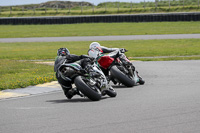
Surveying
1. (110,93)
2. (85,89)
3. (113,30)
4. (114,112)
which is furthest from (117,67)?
(113,30)

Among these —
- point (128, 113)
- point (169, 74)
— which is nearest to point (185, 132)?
point (128, 113)

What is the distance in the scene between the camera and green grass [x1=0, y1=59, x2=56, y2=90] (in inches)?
487

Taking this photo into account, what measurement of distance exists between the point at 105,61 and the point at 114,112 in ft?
12.6

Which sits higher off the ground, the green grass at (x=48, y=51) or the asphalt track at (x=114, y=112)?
the asphalt track at (x=114, y=112)

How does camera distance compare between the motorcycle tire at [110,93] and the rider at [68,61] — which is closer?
the rider at [68,61]

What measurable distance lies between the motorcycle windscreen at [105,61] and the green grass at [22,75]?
184cm

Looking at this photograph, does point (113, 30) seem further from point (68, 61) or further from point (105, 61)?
point (68, 61)

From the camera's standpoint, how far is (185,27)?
4034 centimetres

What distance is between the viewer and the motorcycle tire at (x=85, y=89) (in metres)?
9.32

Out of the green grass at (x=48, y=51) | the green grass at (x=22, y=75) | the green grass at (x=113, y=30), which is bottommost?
the green grass at (x=113, y=30)

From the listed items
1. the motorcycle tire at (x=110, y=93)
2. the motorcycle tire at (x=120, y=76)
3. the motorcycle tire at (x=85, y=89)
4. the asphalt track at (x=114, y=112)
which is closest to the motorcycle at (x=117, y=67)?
the motorcycle tire at (x=120, y=76)

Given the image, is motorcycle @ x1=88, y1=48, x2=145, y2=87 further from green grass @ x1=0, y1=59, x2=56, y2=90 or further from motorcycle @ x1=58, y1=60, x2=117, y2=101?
green grass @ x1=0, y1=59, x2=56, y2=90

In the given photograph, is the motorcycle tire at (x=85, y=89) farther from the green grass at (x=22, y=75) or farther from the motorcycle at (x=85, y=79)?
the green grass at (x=22, y=75)

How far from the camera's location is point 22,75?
14.7 m
